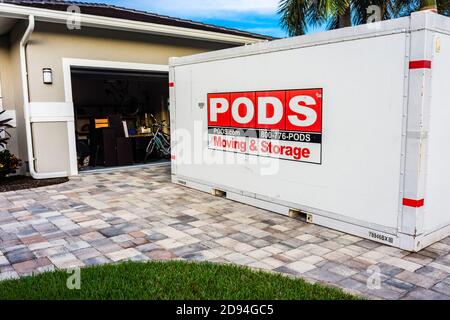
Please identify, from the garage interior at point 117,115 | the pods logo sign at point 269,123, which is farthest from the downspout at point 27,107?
the pods logo sign at point 269,123

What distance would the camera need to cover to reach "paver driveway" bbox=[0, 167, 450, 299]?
3510mm

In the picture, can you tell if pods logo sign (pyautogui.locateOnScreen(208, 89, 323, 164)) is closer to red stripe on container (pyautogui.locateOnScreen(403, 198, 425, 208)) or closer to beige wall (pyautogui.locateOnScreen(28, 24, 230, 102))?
red stripe on container (pyautogui.locateOnScreen(403, 198, 425, 208))

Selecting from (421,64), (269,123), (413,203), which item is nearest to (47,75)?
(269,123)

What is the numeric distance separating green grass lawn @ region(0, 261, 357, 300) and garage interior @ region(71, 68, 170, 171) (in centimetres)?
652

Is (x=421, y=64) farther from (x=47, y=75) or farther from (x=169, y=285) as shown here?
(x=47, y=75)

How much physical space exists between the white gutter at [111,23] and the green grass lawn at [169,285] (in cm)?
586

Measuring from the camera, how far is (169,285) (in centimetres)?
317

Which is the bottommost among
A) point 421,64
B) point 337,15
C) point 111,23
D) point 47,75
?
point 421,64

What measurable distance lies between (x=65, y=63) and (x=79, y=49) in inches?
17.7

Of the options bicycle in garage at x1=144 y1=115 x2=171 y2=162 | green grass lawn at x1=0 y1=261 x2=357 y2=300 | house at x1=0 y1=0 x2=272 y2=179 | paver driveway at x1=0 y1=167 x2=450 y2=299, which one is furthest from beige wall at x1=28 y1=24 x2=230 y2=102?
green grass lawn at x1=0 y1=261 x2=357 y2=300

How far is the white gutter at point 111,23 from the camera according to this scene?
23.7 feet

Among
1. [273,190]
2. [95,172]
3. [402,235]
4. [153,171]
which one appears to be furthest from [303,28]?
[402,235]

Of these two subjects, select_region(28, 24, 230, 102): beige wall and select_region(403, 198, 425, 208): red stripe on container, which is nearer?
select_region(403, 198, 425, 208): red stripe on container

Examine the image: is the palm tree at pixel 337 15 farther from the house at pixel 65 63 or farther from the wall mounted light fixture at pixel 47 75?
the wall mounted light fixture at pixel 47 75
